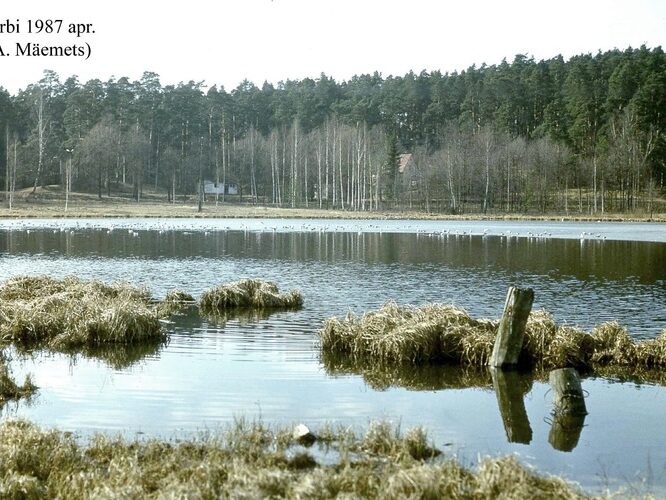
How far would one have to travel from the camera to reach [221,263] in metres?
40.1

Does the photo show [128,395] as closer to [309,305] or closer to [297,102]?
[309,305]

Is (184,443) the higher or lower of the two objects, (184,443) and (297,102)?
the lower

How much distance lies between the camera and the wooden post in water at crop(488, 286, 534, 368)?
50.0ft

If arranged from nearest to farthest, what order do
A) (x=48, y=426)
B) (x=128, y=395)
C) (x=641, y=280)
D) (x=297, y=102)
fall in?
(x=48, y=426), (x=128, y=395), (x=641, y=280), (x=297, y=102)

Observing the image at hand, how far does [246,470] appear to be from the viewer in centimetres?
873

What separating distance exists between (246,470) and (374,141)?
118 metres

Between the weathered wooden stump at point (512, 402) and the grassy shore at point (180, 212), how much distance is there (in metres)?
80.2

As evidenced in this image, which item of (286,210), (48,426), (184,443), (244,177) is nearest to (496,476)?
(184,443)

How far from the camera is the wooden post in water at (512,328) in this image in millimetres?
15250

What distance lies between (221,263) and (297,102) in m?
117

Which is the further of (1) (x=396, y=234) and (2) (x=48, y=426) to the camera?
(1) (x=396, y=234)

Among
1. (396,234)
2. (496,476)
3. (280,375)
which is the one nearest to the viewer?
(496,476)

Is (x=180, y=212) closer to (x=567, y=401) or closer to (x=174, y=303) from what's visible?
(x=174, y=303)

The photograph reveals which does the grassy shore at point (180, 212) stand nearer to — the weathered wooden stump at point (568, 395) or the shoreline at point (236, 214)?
the shoreline at point (236, 214)
